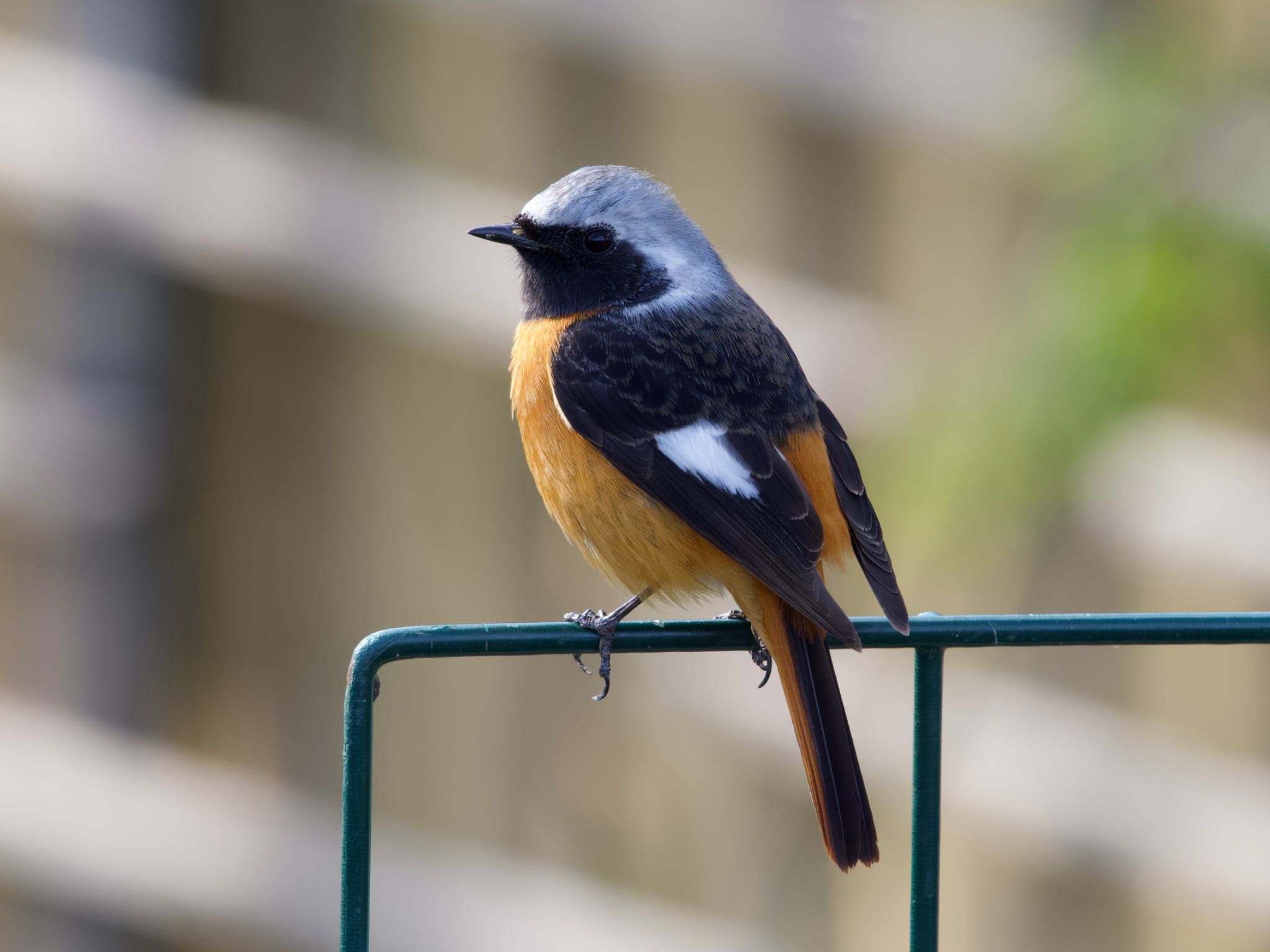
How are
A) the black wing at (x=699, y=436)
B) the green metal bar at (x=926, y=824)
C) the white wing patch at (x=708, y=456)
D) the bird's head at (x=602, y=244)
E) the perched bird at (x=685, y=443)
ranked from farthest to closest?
the bird's head at (x=602, y=244)
the white wing patch at (x=708, y=456)
the black wing at (x=699, y=436)
the perched bird at (x=685, y=443)
the green metal bar at (x=926, y=824)

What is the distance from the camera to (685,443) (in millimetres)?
3188

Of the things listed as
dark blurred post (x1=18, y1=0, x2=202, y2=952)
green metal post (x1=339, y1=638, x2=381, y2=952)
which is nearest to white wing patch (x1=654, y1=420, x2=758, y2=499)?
green metal post (x1=339, y1=638, x2=381, y2=952)

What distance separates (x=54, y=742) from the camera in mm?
5352

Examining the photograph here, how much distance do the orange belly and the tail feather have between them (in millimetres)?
150

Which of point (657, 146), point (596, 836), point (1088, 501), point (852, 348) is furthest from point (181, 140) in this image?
point (1088, 501)

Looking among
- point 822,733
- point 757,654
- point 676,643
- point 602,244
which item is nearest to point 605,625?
→ point 676,643

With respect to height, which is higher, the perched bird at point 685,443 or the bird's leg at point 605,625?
the perched bird at point 685,443

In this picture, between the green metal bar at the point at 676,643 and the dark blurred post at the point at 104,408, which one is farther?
the dark blurred post at the point at 104,408

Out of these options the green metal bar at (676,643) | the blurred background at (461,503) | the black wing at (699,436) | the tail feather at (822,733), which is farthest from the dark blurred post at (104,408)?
the green metal bar at (676,643)

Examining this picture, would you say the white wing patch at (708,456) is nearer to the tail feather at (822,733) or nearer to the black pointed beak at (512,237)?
the tail feather at (822,733)

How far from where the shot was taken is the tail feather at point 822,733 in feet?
8.84

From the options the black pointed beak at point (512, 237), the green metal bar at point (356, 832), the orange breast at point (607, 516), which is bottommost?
the green metal bar at point (356, 832)

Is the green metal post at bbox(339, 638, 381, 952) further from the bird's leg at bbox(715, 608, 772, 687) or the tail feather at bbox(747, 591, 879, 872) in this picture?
the bird's leg at bbox(715, 608, 772, 687)

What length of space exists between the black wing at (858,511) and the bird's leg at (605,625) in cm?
44
